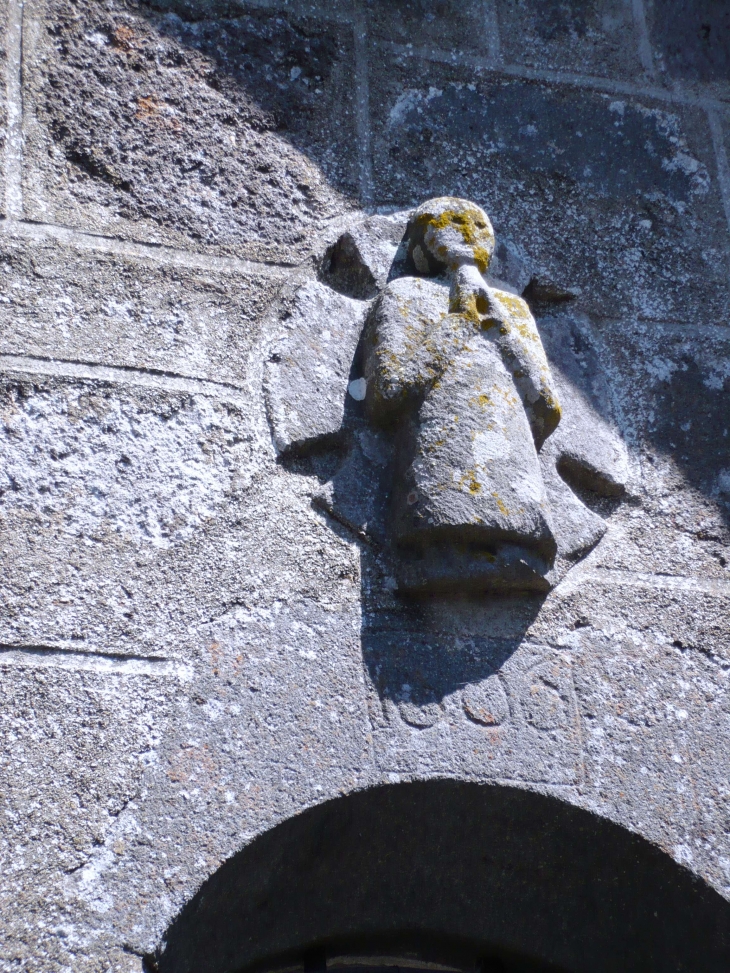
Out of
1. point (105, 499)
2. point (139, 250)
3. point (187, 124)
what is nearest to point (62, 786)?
point (105, 499)

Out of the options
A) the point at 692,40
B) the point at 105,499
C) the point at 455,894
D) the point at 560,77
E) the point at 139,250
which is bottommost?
the point at 455,894

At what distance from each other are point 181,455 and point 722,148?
1.28m

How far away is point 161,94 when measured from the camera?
1678mm

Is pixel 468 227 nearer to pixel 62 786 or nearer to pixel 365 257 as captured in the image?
pixel 365 257

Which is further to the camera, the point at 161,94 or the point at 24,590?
the point at 161,94

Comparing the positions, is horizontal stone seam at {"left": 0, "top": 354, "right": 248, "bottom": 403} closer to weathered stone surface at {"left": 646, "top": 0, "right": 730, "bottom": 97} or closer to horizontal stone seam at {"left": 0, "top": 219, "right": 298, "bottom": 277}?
horizontal stone seam at {"left": 0, "top": 219, "right": 298, "bottom": 277}

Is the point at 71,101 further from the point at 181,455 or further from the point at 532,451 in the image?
the point at 532,451

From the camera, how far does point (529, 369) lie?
1.49 m

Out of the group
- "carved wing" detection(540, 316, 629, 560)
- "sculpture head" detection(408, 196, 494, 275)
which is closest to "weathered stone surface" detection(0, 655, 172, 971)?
"carved wing" detection(540, 316, 629, 560)

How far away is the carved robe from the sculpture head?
44mm

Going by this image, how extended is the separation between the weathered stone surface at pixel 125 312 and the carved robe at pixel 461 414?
0.22 metres

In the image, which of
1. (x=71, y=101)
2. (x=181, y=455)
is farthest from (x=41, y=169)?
(x=181, y=455)

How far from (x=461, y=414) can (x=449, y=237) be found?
0.34m

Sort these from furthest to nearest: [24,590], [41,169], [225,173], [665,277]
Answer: [665,277]
[225,173]
[41,169]
[24,590]
